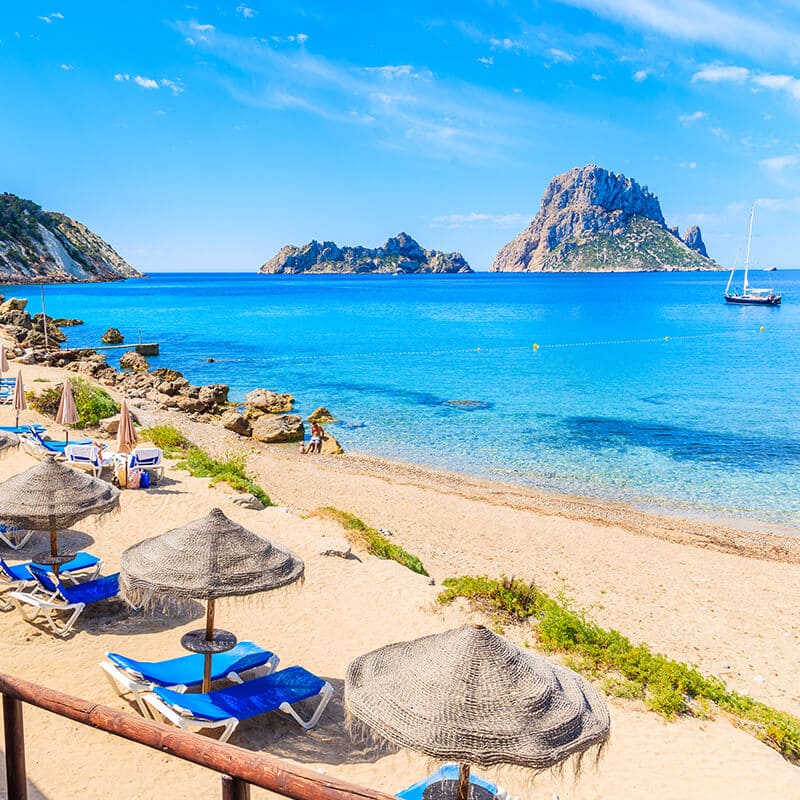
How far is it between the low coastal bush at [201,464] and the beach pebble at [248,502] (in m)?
0.82

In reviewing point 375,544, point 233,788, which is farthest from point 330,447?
point 233,788

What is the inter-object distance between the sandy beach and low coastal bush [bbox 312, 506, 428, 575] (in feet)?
1.25

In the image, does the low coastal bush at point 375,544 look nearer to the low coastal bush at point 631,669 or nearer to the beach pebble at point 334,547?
the beach pebble at point 334,547

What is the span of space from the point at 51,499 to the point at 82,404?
15773 millimetres

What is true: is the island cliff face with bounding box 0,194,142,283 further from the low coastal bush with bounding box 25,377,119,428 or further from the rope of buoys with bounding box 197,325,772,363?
the low coastal bush with bounding box 25,377,119,428

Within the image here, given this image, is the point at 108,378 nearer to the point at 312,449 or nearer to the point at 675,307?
the point at 312,449

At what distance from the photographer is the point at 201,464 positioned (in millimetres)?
20016

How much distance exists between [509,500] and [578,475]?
3900 millimetres

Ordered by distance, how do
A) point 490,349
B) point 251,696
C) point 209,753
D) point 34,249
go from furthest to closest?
point 34,249 < point 490,349 < point 251,696 < point 209,753

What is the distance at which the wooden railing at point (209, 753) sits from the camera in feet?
7.12

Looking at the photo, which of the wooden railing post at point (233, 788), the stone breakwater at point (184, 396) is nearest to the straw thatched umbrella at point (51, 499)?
the wooden railing post at point (233, 788)

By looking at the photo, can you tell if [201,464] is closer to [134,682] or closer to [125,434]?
[125,434]

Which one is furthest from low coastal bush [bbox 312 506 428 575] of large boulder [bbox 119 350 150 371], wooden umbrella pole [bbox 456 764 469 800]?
large boulder [bbox 119 350 150 371]

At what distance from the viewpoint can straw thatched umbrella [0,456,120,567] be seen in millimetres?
9938
